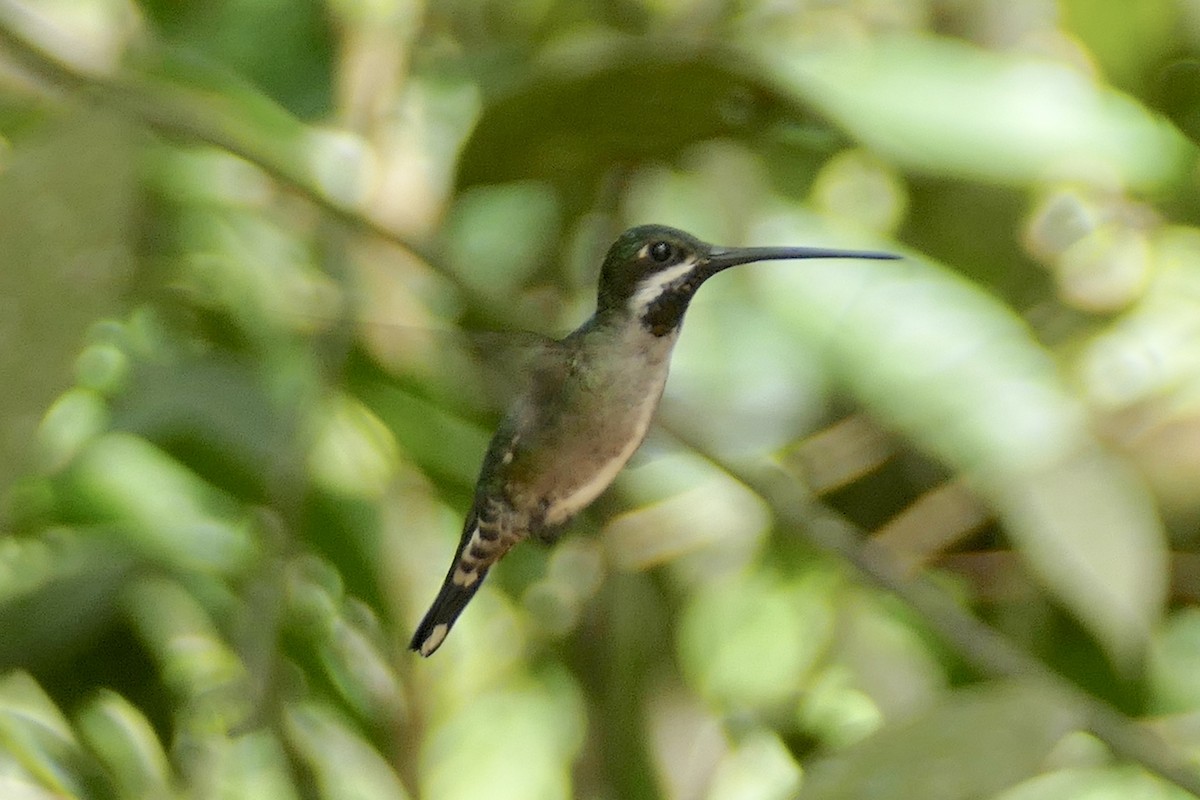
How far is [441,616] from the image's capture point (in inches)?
22.2

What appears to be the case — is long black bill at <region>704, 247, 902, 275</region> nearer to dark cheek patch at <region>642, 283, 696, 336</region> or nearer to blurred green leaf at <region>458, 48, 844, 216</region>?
dark cheek patch at <region>642, 283, 696, 336</region>

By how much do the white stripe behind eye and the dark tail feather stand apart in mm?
146

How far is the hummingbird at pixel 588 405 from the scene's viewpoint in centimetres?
61

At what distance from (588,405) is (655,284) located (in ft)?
0.21

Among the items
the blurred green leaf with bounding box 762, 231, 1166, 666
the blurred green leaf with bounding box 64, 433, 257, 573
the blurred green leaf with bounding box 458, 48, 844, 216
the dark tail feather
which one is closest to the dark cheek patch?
the dark tail feather

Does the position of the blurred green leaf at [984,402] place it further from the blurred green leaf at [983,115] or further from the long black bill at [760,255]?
the long black bill at [760,255]

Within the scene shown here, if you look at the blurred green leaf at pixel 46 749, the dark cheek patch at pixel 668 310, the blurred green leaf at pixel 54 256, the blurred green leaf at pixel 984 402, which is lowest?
the blurred green leaf at pixel 46 749

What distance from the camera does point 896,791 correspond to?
0.73m

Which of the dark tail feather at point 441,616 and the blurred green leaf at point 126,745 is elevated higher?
the dark tail feather at point 441,616

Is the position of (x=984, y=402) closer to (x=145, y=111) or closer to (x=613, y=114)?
(x=613, y=114)

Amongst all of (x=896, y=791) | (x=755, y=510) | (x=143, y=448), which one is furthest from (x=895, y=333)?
(x=143, y=448)

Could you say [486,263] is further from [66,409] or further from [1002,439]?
[1002,439]

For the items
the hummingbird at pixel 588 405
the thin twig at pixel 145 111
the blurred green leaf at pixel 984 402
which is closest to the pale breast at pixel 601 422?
the hummingbird at pixel 588 405

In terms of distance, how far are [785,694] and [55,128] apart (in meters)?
0.84
